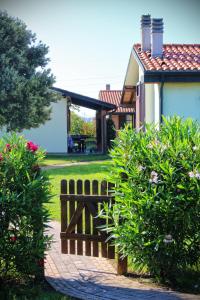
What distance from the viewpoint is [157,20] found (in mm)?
15461

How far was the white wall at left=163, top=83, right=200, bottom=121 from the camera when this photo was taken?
45.0 ft

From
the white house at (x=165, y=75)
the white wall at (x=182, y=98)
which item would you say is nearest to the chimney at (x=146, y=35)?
the white house at (x=165, y=75)

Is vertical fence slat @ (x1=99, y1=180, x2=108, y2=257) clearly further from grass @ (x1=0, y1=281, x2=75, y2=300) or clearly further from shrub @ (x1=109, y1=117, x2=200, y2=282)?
grass @ (x1=0, y1=281, x2=75, y2=300)

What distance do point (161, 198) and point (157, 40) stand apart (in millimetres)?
11135

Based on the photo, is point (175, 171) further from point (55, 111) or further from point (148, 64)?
point (55, 111)

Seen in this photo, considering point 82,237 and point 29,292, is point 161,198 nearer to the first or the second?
point 82,237

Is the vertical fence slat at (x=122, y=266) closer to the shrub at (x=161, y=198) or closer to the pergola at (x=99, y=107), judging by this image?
the shrub at (x=161, y=198)

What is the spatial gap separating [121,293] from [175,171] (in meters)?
1.46

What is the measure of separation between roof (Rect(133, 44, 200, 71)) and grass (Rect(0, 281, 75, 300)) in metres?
9.70

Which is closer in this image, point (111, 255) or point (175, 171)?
point (175, 171)

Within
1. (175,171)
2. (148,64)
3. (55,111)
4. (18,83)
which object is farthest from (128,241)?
(55,111)

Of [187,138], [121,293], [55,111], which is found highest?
[55,111]

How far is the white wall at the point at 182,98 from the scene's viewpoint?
13703 millimetres

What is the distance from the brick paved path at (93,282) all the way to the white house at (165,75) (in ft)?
25.6
